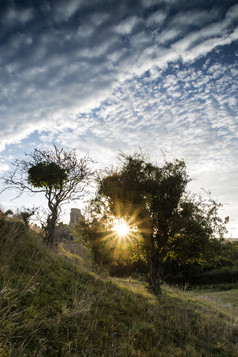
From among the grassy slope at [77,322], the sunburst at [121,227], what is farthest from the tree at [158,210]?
the grassy slope at [77,322]

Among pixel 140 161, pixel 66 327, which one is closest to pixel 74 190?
pixel 140 161

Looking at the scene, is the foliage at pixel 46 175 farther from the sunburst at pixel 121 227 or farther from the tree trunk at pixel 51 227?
the sunburst at pixel 121 227

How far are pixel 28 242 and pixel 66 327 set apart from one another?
4.75 m

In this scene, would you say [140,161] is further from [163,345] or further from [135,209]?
[163,345]

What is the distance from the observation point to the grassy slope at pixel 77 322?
11.9ft

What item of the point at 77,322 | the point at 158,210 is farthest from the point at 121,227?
the point at 77,322

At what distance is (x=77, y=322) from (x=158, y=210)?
25.7 ft

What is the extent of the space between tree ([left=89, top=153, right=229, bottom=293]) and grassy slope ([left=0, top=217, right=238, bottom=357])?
387 centimetres

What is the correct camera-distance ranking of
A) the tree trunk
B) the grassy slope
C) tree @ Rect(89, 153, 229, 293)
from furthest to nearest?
1. the tree trunk
2. tree @ Rect(89, 153, 229, 293)
3. the grassy slope

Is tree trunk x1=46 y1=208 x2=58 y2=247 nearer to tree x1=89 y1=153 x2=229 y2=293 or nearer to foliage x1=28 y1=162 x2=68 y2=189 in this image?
foliage x1=28 y1=162 x2=68 y2=189

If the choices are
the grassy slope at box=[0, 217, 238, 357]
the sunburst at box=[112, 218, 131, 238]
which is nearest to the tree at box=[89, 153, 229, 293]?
the sunburst at box=[112, 218, 131, 238]

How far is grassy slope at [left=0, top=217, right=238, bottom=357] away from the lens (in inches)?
143

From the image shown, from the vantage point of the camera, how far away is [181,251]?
11.4 metres

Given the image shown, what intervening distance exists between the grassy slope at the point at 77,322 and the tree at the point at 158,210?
3871 mm
